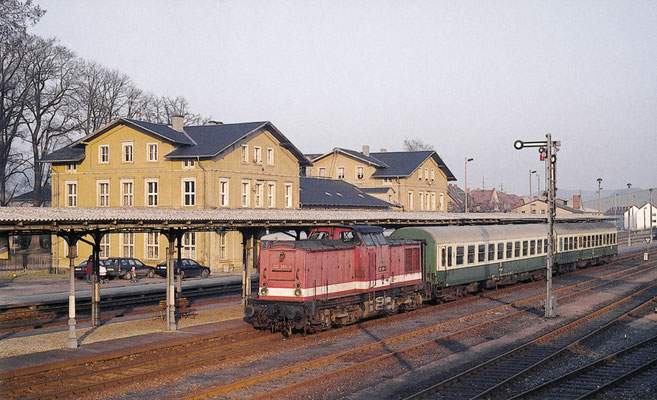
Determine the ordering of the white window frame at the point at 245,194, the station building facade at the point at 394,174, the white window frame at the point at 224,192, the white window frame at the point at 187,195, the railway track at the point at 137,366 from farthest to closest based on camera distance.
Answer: the station building facade at the point at 394,174, the white window frame at the point at 245,194, the white window frame at the point at 224,192, the white window frame at the point at 187,195, the railway track at the point at 137,366

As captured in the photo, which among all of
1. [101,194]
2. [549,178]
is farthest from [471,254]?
[101,194]

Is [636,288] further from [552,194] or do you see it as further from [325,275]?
[325,275]

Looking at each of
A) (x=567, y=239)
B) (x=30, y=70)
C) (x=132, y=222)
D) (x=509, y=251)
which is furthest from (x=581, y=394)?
(x=30, y=70)

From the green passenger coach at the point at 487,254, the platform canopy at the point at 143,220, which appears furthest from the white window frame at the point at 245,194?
the green passenger coach at the point at 487,254

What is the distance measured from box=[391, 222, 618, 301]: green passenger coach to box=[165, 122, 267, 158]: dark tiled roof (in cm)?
2240

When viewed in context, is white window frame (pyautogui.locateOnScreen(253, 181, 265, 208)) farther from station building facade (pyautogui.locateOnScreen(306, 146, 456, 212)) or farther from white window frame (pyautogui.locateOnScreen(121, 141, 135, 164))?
station building facade (pyautogui.locateOnScreen(306, 146, 456, 212))

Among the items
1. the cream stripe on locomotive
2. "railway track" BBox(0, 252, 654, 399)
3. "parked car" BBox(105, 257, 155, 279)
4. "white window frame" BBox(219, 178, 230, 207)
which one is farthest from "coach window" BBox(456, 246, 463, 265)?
"parked car" BBox(105, 257, 155, 279)

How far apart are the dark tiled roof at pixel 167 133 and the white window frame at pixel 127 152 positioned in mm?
1948

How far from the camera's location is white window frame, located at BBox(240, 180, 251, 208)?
174ft

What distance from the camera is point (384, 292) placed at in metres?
26.5

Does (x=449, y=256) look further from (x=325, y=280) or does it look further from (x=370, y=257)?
(x=325, y=280)

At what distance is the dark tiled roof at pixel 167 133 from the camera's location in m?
51.6

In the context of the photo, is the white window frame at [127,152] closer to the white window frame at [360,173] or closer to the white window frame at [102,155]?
the white window frame at [102,155]

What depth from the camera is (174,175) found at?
51938 millimetres
